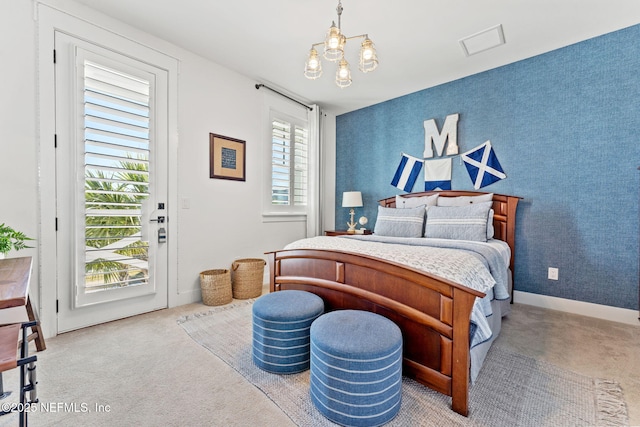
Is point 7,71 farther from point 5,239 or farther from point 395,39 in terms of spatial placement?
point 395,39

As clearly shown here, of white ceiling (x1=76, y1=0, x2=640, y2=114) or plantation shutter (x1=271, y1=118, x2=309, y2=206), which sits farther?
plantation shutter (x1=271, y1=118, x2=309, y2=206)

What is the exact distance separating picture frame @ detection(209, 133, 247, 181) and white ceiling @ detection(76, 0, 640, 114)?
89cm

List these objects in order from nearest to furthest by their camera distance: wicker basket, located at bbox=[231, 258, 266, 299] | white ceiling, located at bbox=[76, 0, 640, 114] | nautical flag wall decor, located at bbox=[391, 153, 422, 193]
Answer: white ceiling, located at bbox=[76, 0, 640, 114]
wicker basket, located at bbox=[231, 258, 266, 299]
nautical flag wall decor, located at bbox=[391, 153, 422, 193]

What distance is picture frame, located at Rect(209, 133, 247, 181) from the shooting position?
3266mm

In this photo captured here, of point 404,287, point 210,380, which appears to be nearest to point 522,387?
point 404,287

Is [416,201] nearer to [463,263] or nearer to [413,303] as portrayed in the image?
[463,263]

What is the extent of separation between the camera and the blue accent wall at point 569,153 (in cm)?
255

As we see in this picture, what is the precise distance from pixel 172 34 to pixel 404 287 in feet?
10.3

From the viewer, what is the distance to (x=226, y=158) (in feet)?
11.1

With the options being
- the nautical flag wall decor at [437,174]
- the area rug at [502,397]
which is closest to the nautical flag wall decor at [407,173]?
the nautical flag wall decor at [437,174]

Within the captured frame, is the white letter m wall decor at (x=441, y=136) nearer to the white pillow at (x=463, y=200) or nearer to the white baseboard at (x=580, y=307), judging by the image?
the white pillow at (x=463, y=200)

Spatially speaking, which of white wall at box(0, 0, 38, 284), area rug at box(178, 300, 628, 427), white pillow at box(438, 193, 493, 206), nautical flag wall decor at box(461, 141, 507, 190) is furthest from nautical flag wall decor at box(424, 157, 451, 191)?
white wall at box(0, 0, 38, 284)

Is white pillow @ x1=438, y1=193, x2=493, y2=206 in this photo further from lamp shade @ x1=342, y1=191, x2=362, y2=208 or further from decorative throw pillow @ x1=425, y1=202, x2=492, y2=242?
lamp shade @ x1=342, y1=191, x2=362, y2=208

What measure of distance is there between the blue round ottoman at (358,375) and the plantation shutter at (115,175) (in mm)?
2116
